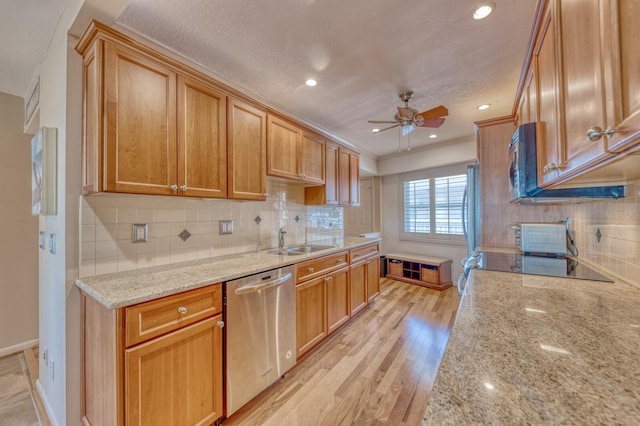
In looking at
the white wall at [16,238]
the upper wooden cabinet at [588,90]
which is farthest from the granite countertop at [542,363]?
the white wall at [16,238]

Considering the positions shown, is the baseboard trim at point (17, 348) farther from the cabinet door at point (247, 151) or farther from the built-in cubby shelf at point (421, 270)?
the built-in cubby shelf at point (421, 270)

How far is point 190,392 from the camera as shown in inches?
53.5

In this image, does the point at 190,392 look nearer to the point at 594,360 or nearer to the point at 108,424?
the point at 108,424

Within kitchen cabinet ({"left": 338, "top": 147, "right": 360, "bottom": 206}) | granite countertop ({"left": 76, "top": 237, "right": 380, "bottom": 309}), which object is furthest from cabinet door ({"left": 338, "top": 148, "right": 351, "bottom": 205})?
granite countertop ({"left": 76, "top": 237, "right": 380, "bottom": 309})

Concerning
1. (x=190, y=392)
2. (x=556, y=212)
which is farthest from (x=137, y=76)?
(x=556, y=212)

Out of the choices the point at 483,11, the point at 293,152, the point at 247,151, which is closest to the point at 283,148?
the point at 293,152

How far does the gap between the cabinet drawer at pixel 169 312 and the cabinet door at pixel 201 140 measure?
67 centimetres

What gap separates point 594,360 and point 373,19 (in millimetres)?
1936

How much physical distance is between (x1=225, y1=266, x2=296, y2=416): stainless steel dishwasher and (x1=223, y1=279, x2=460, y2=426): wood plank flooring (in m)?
0.15

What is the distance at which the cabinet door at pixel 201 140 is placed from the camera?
5.36 feet

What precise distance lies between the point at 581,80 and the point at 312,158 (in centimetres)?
221

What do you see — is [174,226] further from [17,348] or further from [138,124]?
[17,348]

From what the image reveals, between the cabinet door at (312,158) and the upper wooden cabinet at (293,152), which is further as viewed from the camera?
the cabinet door at (312,158)

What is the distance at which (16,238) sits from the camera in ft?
7.95
